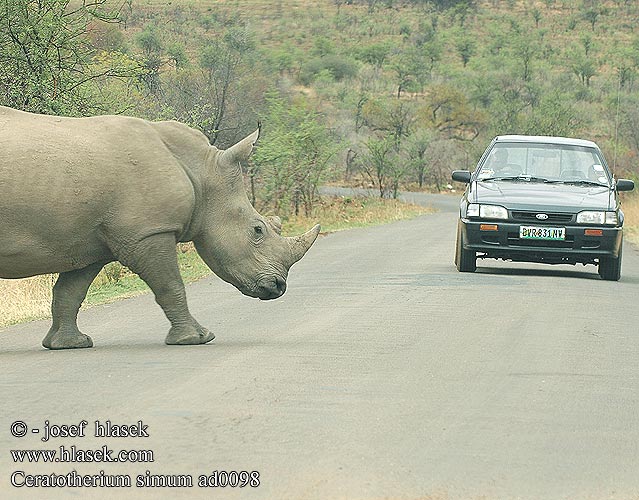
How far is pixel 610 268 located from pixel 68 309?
838cm

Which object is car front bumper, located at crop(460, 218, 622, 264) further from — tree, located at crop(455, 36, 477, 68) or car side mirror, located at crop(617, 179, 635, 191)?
tree, located at crop(455, 36, 477, 68)

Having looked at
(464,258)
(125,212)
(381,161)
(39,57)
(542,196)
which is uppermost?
(39,57)

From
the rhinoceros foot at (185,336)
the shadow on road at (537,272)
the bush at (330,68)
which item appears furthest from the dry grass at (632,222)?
the bush at (330,68)

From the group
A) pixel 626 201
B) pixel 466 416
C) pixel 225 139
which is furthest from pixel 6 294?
pixel 626 201

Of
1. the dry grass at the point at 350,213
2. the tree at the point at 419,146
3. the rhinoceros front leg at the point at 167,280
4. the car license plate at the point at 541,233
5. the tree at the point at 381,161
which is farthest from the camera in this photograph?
the tree at the point at 419,146

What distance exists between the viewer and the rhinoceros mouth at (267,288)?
1070 centimetres

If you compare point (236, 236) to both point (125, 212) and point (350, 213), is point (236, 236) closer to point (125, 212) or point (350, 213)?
point (125, 212)

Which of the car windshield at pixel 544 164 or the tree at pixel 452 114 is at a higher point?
the car windshield at pixel 544 164

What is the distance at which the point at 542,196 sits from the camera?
16.4 m

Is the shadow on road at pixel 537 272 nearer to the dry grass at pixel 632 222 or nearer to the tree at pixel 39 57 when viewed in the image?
the tree at pixel 39 57

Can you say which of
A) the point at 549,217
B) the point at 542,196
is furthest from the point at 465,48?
the point at 549,217

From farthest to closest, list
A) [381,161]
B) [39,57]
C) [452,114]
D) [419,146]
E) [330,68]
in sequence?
1. [330,68]
2. [452,114]
3. [419,146]
4. [381,161]
5. [39,57]

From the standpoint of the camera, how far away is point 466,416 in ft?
24.4

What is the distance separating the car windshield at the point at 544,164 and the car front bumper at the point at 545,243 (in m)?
1.11
